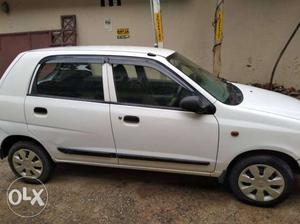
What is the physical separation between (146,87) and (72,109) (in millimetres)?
841

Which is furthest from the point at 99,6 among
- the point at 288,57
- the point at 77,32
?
the point at 288,57

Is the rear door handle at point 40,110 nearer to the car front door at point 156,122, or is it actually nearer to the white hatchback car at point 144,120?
the white hatchback car at point 144,120

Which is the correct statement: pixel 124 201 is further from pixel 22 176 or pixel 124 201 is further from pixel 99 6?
pixel 99 6

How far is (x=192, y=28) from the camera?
26.5 ft

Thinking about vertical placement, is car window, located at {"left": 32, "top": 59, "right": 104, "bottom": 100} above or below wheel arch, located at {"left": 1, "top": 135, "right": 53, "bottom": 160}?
above

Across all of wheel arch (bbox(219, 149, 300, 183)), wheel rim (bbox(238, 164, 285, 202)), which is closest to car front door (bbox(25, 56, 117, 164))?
wheel arch (bbox(219, 149, 300, 183))

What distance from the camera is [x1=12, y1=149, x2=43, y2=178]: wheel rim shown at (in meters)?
4.07

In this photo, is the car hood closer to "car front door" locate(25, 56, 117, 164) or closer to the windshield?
the windshield

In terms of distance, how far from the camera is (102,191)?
3.95m

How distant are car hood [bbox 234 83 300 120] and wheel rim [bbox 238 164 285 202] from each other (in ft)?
1.83

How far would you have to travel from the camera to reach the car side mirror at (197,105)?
3.34m

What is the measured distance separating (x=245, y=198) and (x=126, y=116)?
4.87 feet

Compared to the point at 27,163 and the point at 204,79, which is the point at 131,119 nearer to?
the point at 204,79

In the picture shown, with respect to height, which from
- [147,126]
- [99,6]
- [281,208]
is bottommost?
[281,208]
